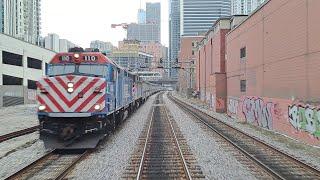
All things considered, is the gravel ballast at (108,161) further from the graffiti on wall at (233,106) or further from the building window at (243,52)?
the graffiti on wall at (233,106)

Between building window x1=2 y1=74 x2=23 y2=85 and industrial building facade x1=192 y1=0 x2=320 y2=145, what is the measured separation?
31.3 meters

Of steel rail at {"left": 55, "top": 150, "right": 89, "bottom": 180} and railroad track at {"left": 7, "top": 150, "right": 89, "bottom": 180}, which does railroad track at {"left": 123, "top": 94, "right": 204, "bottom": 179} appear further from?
railroad track at {"left": 7, "top": 150, "right": 89, "bottom": 180}

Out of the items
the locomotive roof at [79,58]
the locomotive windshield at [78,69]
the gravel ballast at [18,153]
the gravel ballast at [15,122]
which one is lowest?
the gravel ballast at [15,122]

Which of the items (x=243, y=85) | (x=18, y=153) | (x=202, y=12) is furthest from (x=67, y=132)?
(x=202, y=12)

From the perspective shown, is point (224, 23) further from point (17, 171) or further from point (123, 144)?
point (17, 171)

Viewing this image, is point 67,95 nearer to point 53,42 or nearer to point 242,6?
point 53,42

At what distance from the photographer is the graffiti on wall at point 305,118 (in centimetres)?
1670

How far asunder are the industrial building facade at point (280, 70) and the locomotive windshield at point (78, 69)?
8.47m

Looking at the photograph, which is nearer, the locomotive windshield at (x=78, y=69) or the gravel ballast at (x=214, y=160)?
the gravel ballast at (x=214, y=160)

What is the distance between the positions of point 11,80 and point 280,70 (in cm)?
4251

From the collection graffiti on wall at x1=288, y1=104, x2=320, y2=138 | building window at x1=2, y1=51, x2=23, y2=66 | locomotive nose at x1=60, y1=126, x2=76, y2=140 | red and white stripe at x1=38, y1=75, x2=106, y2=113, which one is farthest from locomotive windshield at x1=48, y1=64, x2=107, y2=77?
building window at x1=2, y1=51, x2=23, y2=66

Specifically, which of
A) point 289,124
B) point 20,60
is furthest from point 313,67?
point 20,60

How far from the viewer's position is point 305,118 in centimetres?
1789

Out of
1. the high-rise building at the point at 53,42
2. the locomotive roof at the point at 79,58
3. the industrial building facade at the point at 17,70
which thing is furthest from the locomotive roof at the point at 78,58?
the high-rise building at the point at 53,42
